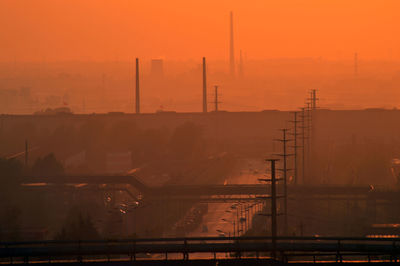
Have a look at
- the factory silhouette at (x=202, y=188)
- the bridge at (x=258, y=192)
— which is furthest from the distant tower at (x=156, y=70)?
the bridge at (x=258, y=192)

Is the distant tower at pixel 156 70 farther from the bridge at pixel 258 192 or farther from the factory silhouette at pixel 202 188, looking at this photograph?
the bridge at pixel 258 192

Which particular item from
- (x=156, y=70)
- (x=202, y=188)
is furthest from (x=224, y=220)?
(x=156, y=70)

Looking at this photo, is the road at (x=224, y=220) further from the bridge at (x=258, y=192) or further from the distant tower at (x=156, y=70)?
Answer: the distant tower at (x=156, y=70)

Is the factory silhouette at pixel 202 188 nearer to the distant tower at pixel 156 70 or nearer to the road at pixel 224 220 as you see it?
the road at pixel 224 220

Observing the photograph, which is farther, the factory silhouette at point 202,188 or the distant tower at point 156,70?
the distant tower at point 156,70

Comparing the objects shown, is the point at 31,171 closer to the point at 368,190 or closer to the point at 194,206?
the point at 194,206

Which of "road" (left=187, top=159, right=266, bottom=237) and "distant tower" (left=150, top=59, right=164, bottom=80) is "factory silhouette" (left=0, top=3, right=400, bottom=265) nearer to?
"road" (left=187, top=159, right=266, bottom=237)

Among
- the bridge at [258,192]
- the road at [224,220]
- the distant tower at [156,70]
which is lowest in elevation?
the road at [224,220]

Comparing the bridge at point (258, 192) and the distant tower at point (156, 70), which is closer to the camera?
the bridge at point (258, 192)

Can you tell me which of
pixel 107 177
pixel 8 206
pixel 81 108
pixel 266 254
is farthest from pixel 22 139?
pixel 81 108

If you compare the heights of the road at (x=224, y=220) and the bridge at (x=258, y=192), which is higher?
the bridge at (x=258, y=192)

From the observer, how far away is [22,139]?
2920cm

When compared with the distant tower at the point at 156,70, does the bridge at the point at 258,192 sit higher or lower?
lower

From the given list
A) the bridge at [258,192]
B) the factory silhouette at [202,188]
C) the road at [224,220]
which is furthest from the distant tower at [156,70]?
the bridge at [258,192]
